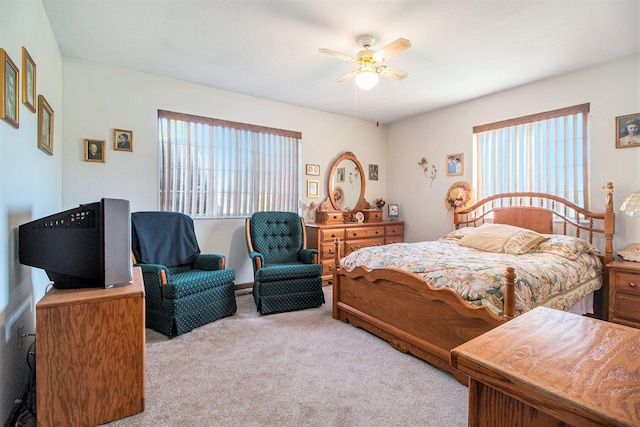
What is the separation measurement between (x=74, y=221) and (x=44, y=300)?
46 cm

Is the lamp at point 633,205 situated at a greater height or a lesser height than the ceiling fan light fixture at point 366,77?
lesser

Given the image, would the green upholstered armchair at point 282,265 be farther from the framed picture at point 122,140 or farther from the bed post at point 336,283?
the framed picture at point 122,140

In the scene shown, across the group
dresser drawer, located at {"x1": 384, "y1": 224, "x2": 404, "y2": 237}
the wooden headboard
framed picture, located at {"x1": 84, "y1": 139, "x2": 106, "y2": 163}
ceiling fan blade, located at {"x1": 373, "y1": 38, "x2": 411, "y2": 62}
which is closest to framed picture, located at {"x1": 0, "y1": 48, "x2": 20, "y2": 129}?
framed picture, located at {"x1": 84, "y1": 139, "x2": 106, "y2": 163}

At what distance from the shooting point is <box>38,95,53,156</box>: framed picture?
2271mm

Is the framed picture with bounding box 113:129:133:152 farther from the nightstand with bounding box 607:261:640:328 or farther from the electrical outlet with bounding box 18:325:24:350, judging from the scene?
the nightstand with bounding box 607:261:640:328

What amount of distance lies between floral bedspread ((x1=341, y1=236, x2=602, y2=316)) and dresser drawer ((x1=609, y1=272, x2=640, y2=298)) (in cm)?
16

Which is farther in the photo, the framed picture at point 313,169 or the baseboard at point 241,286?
the framed picture at point 313,169

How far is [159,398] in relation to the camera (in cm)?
185

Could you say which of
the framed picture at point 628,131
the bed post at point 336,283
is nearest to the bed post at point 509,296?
the bed post at point 336,283

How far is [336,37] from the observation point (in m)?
2.71

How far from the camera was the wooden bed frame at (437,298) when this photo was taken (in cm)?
197

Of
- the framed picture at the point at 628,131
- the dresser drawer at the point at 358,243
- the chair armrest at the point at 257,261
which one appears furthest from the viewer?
the dresser drawer at the point at 358,243

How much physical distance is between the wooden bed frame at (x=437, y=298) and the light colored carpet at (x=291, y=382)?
5.7 inches

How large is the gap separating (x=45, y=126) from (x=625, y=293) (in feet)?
16.2
